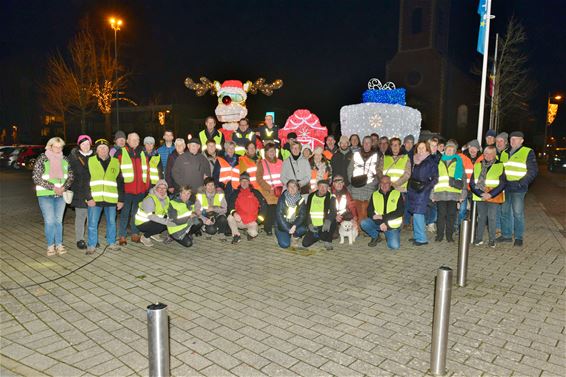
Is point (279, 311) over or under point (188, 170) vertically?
under

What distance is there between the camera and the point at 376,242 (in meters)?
7.97

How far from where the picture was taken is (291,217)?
25.9 ft

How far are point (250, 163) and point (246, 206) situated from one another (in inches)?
42.9

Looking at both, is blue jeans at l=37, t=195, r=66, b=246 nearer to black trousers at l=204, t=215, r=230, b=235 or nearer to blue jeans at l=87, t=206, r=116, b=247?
blue jeans at l=87, t=206, r=116, b=247

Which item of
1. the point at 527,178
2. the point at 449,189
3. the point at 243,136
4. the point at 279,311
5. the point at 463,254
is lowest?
the point at 279,311

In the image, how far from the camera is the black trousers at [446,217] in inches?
323

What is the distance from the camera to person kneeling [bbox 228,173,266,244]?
27.5 feet

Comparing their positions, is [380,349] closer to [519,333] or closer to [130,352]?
[519,333]

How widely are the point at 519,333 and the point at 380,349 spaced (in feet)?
5.07

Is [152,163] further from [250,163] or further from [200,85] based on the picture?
[200,85]

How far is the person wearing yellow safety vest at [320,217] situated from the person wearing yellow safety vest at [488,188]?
2688 mm

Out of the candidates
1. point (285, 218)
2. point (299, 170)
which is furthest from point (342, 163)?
A: point (285, 218)

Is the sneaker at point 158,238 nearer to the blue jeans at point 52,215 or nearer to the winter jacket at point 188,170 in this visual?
the winter jacket at point 188,170

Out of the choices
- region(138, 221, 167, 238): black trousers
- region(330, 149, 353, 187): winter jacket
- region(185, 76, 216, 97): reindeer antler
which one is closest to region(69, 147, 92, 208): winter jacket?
region(138, 221, 167, 238): black trousers
